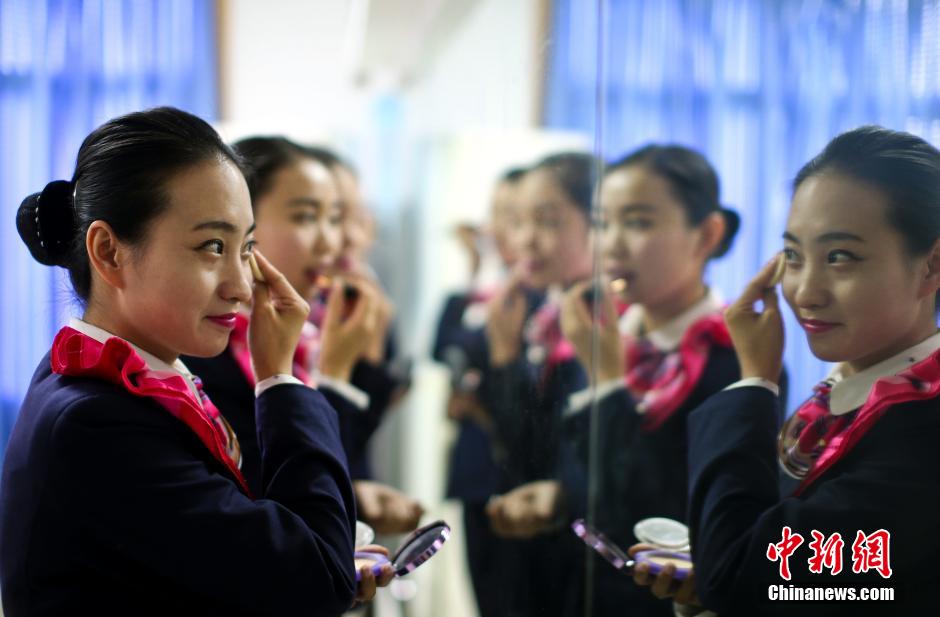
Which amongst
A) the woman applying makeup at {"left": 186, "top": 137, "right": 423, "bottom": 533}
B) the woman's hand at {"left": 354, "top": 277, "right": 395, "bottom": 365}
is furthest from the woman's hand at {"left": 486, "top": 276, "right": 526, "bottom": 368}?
the woman applying makeup at {"left": 186, "top": 137, "right": 423, "bottom": 533}

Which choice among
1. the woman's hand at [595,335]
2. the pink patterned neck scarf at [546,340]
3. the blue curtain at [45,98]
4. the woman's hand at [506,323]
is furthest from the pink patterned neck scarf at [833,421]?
the woman's hand at [506,323]

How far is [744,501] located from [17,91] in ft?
3.34

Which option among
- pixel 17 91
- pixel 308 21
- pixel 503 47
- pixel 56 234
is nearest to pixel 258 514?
pixel 56 234

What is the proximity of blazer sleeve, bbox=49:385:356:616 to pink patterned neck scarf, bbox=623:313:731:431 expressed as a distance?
1.52 feet

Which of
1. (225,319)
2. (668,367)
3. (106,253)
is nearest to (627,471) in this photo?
(668,367)

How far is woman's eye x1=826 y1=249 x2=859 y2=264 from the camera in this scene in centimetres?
80

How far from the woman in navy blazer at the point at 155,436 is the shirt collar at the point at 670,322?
0.48 metres

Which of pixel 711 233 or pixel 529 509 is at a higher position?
pixel 711 233

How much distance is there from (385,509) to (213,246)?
1.50ft

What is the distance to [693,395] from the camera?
99 centimetres

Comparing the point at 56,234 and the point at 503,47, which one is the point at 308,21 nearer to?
the point at 503,47

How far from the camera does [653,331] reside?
44.9 inches

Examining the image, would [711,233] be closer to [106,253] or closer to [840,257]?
[840,257]

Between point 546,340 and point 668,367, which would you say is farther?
point 546,340
